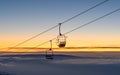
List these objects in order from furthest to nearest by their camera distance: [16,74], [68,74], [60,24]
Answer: [68,74], [16,74], [60,24]

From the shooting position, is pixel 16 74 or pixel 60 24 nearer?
pixel 60 24

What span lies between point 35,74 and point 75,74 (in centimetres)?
968

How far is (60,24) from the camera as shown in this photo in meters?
38.4

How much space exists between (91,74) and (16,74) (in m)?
18.9

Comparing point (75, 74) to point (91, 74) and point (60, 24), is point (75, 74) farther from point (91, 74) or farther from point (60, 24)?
point (60, 24)

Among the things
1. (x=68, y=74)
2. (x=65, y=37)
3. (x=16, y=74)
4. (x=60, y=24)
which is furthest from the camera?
(x=68, y=74)

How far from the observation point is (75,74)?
3937 inches

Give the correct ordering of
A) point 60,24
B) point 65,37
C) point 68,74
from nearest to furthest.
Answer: point 60,24
point 65,37
point 68,74

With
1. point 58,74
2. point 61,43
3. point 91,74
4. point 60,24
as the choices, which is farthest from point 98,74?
point 60,24

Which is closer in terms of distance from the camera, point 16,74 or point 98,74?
point 16,74

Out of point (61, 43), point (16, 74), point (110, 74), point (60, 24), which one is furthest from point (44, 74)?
point (60, 24)

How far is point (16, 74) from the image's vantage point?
298ft

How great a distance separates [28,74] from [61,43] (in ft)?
171

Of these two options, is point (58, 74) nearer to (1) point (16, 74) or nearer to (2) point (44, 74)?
(2) point (44, 74)
